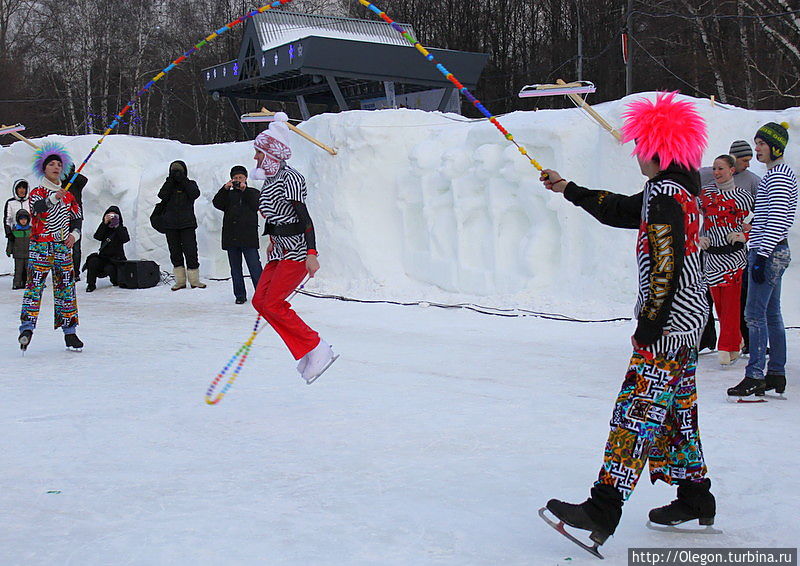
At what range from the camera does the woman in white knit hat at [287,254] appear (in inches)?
246

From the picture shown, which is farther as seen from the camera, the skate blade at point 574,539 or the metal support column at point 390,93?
the metal support column at point 390,93

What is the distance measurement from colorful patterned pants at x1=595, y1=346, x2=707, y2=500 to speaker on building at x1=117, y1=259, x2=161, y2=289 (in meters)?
11.2

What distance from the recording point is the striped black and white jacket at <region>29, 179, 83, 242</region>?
7602 mm

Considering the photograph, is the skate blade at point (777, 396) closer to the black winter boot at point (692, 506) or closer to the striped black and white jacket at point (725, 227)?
the striped black and white jacket at point (725, 227)

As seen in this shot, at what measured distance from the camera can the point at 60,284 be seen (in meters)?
7.79

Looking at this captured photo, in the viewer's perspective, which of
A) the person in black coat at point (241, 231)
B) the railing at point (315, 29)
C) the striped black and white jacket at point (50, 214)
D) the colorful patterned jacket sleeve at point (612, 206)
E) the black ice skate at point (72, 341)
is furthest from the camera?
the railing at point (315, 29)

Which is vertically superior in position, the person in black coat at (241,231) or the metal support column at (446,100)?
the metal support column at (446,100)

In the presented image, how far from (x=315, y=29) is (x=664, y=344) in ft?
69.9

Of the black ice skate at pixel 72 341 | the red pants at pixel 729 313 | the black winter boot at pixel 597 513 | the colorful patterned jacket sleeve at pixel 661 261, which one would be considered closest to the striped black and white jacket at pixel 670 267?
the colorful patterned jacket sleeve at pixel 661 261

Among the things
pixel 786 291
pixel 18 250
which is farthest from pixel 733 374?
pixel 18 250

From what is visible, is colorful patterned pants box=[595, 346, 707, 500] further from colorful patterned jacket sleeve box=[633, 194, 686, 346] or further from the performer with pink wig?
colorful patterned jacket sleeve box=[633, 194, 686, 346]

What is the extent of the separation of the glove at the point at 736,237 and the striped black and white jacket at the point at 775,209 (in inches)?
26.0

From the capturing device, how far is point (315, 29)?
914 inches

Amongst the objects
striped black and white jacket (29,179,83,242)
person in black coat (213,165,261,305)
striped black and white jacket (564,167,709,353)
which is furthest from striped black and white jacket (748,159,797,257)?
person in black coat (213,165,261,305)
